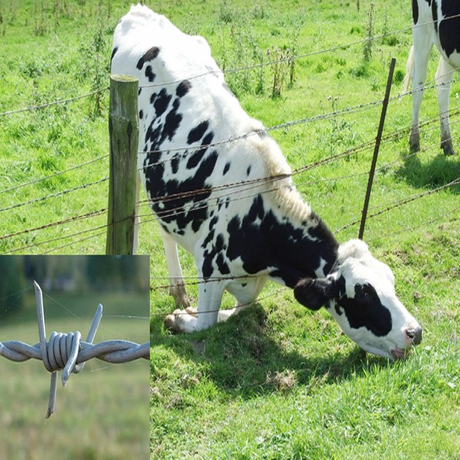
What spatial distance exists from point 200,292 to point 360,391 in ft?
7.24

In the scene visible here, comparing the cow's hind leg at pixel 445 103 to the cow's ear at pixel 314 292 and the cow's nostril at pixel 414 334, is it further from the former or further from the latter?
the cow's nostril at pixel 414 334

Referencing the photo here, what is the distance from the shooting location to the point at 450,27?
A: 10.5 metres

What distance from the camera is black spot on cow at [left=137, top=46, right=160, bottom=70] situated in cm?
810

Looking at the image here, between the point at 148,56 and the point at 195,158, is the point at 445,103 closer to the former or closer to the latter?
the point at 148,56

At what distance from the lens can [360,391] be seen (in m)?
5.32

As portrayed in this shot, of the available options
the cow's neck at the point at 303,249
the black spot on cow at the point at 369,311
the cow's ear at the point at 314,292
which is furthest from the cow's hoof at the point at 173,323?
the black spot on cow at the point at 369,311

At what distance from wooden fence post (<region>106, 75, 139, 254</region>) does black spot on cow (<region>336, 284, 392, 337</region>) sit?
2.17 metres

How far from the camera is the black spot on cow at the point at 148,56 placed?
8.10 meters

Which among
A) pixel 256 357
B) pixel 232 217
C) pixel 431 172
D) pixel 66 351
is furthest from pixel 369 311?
pixel 431 172

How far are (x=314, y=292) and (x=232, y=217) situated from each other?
1.09 meters

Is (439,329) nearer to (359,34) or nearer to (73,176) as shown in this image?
(73,176)

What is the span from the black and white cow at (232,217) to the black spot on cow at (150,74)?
13 millimetres

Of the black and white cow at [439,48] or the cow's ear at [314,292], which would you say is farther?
the black and white cow at [439,48]

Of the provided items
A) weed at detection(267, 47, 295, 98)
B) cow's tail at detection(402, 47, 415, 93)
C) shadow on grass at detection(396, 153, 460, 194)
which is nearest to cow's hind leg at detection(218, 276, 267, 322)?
shadow on grass at detection(396, 153, 460, 194)
